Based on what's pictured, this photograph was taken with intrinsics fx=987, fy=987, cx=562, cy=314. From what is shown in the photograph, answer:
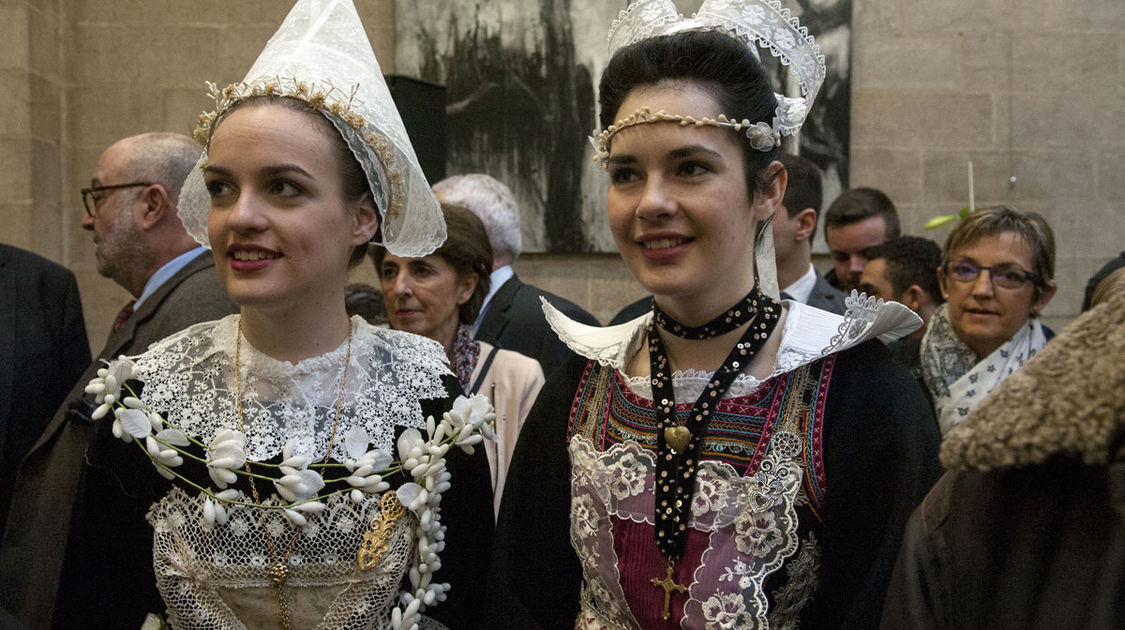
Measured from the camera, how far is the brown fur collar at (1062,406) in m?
0.94

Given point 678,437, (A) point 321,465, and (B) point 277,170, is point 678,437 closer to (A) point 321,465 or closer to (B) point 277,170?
(A) point 321,465

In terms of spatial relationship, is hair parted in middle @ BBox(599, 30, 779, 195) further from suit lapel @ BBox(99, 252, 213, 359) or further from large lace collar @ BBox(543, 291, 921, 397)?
suit lapel @ BBox(99, 252, 213, 359)

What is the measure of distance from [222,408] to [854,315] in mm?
1130

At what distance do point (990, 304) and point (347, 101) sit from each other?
6.54 ft

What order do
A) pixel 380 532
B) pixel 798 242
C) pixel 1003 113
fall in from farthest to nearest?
1. pixel 1003 113
2. pixel 798 242
3. pixel 380 532

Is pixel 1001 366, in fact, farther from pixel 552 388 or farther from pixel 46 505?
pixel 46 505

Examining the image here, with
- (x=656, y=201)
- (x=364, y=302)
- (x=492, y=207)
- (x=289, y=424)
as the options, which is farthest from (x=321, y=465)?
(x=364, y=302)

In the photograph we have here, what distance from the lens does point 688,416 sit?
1693 millimetres

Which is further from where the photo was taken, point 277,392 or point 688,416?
point 277,392

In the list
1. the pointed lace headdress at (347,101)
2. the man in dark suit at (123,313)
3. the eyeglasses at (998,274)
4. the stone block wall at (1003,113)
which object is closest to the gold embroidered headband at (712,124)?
the pointed lace headdress at (347,101)

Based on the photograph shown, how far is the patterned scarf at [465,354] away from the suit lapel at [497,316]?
10.8 inches

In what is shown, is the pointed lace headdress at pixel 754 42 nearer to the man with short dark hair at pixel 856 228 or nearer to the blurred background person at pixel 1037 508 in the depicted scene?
the blurred background person at pixel 1037 508

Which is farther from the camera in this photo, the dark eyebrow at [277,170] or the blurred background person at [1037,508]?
the dark eyebrow at [277,170]

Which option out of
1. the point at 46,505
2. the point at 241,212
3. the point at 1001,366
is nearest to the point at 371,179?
the point at 241,212
